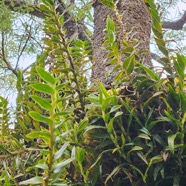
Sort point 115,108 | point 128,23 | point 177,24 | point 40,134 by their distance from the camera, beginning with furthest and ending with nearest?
point 177,24 → point 128,23 → point 115,108 → point 40,134

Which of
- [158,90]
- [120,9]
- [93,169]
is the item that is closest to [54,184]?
[93,169]

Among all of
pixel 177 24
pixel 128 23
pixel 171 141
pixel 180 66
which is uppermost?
pixel 177 24

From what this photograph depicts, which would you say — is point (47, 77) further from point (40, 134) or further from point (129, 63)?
point (129, 63)

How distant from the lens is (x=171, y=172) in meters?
0.50

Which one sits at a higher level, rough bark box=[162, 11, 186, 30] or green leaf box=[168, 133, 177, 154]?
rough bark box=[162, 11, 186, 30]

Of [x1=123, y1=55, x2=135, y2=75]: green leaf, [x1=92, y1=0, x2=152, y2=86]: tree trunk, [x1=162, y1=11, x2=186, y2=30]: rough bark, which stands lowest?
[x1=123, y1=55, x2=135, y2=75]: green leaf

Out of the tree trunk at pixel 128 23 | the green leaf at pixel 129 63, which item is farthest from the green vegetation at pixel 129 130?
the tree trunk at pixel 128 23

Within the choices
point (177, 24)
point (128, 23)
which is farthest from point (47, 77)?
point (177, 24)

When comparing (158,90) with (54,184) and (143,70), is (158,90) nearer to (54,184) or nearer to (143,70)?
(143,70)

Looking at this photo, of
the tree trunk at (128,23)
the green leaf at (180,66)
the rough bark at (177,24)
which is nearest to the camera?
the green leaf at (180,66)

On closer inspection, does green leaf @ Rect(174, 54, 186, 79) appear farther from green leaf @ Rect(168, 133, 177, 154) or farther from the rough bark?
the rough bark

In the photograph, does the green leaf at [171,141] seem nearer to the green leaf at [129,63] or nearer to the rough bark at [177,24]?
the green leaf at [129,63]

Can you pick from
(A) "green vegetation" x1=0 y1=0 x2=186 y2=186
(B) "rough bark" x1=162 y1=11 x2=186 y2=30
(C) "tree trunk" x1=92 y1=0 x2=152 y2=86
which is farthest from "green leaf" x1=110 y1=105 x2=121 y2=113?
(B) "rough bark" x1=162 y1=11 x2=186 y2=30

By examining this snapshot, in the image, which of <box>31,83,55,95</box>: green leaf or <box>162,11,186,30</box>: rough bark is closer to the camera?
<box>31,83,55,95</box>: green leaf
